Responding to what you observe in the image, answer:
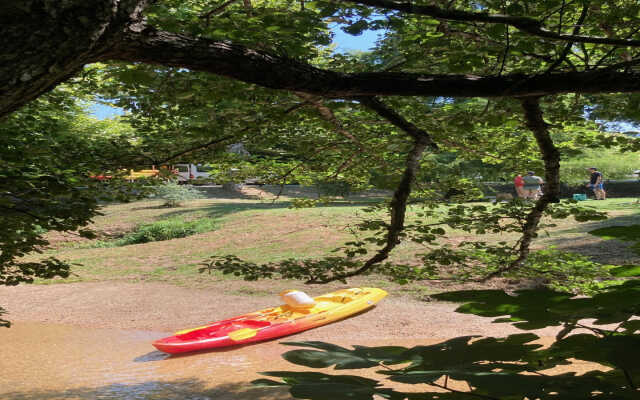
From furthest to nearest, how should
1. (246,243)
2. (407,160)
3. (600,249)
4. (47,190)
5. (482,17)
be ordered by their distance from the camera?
(246,243) → (600,249) → (407,160) → (47,190) → (482,17)

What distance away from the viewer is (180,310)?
10.7 meters

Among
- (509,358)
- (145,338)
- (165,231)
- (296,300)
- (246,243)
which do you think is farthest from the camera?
(165,231)

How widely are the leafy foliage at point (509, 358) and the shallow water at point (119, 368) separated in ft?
18.0

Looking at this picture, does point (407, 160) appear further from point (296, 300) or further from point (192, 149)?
point (296, 300)

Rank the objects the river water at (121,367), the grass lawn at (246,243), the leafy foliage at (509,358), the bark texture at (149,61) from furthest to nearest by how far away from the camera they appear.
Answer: the grass lawn at (246,243)
the river water at (121,367)
the bark texture at (149,61)
the leafy foliage at (509,358)

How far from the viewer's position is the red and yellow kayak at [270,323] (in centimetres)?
812

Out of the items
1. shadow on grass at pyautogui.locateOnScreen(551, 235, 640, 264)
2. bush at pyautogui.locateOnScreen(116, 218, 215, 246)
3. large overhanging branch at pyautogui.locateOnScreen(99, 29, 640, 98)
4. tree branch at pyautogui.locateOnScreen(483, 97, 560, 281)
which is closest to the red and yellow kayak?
tree branch at pyautogui.locateOnScreen(483, 97, 560, 281)

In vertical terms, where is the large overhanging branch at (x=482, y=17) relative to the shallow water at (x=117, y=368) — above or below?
above

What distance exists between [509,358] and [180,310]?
35.2ft

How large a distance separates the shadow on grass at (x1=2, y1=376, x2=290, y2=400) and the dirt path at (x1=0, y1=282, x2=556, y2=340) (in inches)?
86.2

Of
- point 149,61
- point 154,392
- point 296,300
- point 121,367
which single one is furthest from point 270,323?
point 149,61

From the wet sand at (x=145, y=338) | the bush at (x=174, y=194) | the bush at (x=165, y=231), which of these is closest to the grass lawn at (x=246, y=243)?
the bush at (x=165, y=231)

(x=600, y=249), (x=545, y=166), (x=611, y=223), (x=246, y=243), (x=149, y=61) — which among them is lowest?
(x=246, y=243)

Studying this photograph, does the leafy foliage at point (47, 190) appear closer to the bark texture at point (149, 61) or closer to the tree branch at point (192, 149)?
the tree branch at point (192, 149)
